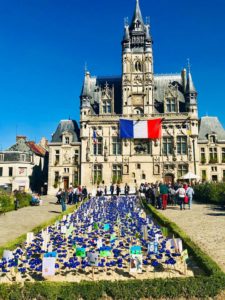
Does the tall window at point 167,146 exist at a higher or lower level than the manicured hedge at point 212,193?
higher

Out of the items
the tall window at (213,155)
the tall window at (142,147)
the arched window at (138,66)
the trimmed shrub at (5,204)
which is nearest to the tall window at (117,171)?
the tall window at (142,147)

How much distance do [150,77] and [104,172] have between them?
17319 millimetres

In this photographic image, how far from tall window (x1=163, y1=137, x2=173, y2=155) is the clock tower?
5201 millimetres

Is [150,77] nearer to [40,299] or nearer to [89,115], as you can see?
[89,115]

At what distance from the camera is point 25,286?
7230mm

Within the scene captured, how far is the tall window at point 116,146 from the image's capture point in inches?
1901

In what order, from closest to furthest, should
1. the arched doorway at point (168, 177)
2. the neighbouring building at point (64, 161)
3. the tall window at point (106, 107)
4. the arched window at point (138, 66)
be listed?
the arched doorway at point (168, 177)
the neighbouring building at point (64, 161)
the tall window at point (106, 107)
the arched window at point (138, 66)

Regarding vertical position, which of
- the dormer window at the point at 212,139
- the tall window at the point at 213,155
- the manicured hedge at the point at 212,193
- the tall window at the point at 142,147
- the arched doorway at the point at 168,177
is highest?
the dormer window at the point at 212,139

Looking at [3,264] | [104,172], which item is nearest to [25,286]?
[3,264]

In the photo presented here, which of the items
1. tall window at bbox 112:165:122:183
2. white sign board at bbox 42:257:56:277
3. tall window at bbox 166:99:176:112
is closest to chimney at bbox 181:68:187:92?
tall window at bbox 166:99:176:112

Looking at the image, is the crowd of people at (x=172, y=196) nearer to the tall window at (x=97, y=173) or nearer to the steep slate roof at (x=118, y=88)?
the tall window at (x=97, y=173)

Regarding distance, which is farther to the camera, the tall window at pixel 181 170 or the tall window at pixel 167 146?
the tall window at pixel 167 146

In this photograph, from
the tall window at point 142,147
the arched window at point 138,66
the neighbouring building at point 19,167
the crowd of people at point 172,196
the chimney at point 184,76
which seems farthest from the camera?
the chimney at point 184,76

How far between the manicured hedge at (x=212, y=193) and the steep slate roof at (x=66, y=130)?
2588cm
